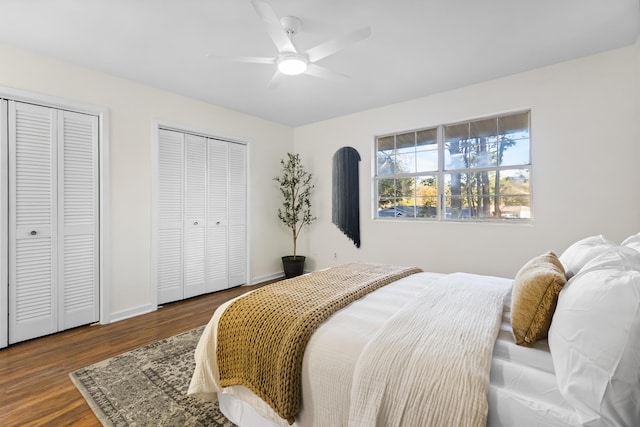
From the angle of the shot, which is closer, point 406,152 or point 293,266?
point 406,152

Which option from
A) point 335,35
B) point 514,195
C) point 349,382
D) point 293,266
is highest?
point 335,35

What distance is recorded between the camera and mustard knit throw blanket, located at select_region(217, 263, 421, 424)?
1213 mm

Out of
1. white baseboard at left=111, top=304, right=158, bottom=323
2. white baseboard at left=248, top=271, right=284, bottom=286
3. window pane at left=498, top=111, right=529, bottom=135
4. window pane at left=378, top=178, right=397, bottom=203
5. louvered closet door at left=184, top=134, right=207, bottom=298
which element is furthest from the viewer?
white baseboard at left=248, top=271, right=284, bottom=286

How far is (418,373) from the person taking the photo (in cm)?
101

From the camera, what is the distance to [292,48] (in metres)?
2.12

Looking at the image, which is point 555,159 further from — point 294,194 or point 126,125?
point 126,125

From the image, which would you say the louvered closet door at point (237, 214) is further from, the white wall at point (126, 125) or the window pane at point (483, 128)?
the window pane at point (483, 128)

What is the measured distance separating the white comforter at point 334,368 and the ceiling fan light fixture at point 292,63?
1.78 metres

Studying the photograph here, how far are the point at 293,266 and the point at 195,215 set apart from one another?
63.8 inches

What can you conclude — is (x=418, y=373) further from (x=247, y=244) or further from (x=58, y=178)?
(x=247, y=244)

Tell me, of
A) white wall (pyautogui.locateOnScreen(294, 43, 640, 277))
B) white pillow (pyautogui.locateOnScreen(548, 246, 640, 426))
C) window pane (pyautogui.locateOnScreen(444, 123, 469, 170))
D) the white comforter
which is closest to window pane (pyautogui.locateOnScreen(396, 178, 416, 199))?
white wall (pyautogui.locateOnScreen(294, 43, 640, 277))

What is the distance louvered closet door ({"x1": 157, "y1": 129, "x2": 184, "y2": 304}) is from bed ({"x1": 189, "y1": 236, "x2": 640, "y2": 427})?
89.6 inches

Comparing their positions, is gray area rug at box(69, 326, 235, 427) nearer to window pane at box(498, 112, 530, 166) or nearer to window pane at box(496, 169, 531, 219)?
window pane at box(496, 169, 531, 219)

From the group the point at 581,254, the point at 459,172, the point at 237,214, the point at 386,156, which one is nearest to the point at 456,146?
the point at 459,172
